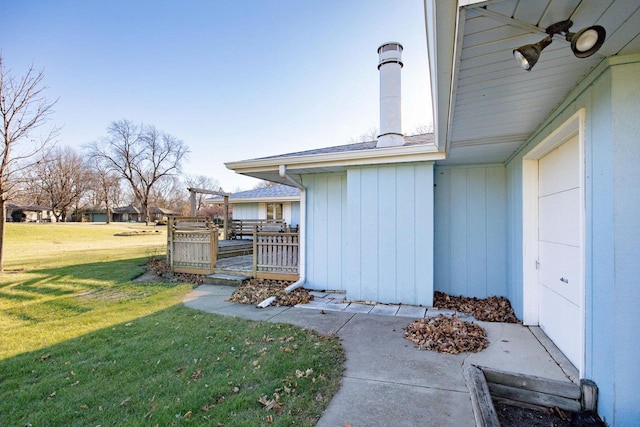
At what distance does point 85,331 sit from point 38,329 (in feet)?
2.71

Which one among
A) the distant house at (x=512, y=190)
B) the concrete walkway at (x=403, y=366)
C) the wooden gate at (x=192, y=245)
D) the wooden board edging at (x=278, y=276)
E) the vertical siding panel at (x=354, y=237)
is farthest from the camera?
the wooden gate at (x=192, y=245)

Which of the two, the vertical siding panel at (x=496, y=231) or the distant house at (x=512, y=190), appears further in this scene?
the vertical siding panel at (x=496, y=231)

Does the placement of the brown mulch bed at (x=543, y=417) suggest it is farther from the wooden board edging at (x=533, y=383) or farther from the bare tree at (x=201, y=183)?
the bare tree at (x=201, y=183)

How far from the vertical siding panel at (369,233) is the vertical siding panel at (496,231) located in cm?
211

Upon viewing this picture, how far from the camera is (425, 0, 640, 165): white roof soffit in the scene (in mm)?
1574

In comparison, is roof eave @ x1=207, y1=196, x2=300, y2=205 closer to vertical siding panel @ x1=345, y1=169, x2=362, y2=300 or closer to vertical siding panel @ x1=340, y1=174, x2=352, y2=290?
vertical siding panel @ x1=340, y1=174, x2=352, y2=290

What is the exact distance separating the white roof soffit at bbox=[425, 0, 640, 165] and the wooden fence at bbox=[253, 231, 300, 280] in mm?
4357

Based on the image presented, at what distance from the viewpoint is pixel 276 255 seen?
705cm

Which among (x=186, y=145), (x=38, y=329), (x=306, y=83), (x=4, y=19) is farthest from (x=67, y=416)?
(x=186, y=145)

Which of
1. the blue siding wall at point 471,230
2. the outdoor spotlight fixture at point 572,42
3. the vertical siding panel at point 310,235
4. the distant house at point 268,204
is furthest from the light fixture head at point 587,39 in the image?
the distant house at point 268,204

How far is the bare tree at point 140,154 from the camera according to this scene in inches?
1535

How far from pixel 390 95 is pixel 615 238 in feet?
17.3

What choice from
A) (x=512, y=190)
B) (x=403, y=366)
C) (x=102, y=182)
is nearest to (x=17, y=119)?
(x=403, y=366)

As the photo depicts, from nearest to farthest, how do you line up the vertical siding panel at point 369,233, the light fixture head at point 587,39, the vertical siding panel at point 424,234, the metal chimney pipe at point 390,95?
the light fixture head at point 587,39, the vertical siding panel at point 424,234, the vertical siding panel at point 369,233, the metal chimney pipe at point 390,95
